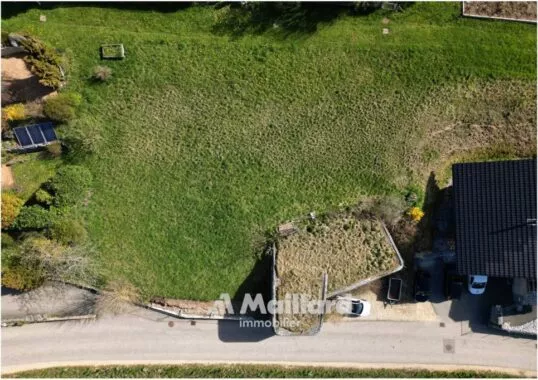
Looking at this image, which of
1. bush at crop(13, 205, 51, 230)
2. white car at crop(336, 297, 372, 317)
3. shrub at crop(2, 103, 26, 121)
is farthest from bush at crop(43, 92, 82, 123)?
white car at crop(336, 297, 372, 317)

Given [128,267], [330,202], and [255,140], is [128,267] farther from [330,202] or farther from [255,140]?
[330,202]

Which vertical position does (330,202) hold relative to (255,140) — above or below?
below

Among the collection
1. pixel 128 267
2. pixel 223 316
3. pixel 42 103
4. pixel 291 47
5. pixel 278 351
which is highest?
pixel 291 47

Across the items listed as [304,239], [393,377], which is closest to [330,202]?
[304,239]

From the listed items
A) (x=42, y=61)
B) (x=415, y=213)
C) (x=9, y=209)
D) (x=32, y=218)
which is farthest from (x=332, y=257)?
(x=42, y=61)

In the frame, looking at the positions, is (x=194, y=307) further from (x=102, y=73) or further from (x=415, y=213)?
(x=102, y=73)

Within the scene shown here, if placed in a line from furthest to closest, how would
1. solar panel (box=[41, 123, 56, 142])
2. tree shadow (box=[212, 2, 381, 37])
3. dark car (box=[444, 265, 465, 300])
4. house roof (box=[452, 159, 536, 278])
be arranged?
tree shadow (box=[212, 2, 381, 37]) < dark car (box=[444, 265, 465, 300]) < solar panel (box=[41, 123, 56, 142]) < house roof (box=[452, 159, 536, 278])

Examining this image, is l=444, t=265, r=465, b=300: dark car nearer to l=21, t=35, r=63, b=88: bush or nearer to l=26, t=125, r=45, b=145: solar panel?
l=26, t=125, r=45, b=145: solar panel
